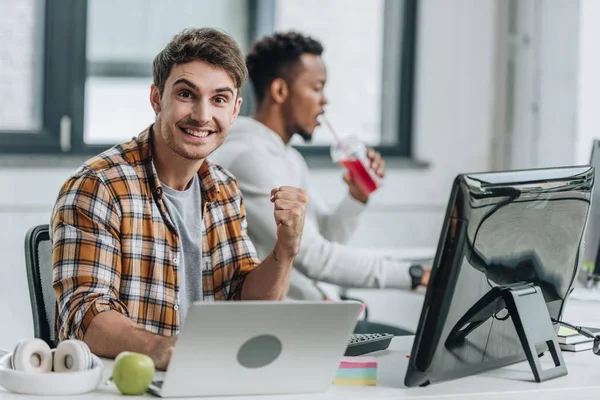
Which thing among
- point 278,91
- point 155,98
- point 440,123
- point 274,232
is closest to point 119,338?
point 155,98

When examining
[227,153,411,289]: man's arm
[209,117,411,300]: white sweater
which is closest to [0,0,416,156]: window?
[209,117,411,300]: white sweater

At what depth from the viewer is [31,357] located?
1378mm

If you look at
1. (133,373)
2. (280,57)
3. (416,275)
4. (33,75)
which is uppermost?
(280,57)

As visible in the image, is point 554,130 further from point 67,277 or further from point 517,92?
point 67,277

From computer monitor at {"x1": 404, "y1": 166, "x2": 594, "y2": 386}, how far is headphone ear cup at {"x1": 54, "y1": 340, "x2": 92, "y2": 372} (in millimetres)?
476

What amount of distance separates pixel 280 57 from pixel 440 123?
1.51m

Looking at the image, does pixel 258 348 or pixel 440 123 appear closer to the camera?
pixel 258 348

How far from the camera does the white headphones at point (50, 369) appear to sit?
134cm

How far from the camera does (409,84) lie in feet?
13.6

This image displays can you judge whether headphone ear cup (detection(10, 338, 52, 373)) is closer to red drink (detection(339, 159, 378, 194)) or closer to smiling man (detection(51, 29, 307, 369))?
smiling man (detection(51, 29, 307, 369))

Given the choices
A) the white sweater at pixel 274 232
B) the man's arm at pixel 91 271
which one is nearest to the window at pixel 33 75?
the white sweater at pixel 274 232

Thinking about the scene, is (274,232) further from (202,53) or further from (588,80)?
(588,80)

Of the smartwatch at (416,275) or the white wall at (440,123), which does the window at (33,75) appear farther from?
the smartwatch at (416,275)

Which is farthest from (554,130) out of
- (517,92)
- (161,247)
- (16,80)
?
(161,247)
